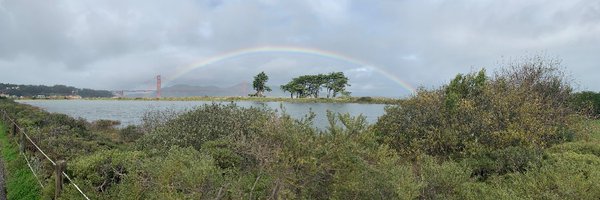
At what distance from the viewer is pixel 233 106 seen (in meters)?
15.8

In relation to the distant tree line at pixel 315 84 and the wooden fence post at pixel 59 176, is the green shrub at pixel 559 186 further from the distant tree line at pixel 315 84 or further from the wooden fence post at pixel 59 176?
the distant tree line at pixel 315 84

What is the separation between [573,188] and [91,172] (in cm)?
852

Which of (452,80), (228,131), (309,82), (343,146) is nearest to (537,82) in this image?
(452,80)

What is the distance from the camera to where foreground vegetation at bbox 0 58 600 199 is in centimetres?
495

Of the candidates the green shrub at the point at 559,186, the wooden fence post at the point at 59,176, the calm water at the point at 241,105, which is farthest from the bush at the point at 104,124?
the green shrub at the point at 559,186

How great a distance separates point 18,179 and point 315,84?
375 ft

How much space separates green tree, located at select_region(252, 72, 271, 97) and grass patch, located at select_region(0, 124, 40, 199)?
389 ft

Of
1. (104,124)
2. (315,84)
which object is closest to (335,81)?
(315,84)

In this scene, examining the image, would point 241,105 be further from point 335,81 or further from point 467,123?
point 335,81

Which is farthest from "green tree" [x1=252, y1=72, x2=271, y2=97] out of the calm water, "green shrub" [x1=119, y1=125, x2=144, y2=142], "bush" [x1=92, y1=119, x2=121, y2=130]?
"green shrub" [x1=119, y1=125, x2=144, y2=142]

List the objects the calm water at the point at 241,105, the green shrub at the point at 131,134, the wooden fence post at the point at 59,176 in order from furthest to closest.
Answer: the green shrub at the point at 131,134 → the calm water at the point at 241,105 → the wooden fence post at the point at 59,176

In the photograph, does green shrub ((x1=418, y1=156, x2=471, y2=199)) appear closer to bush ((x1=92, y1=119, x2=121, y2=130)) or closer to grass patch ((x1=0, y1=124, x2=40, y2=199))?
grass patch ((x1=0, y1=124, x2=40, y2=199))

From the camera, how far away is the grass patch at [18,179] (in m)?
10.4

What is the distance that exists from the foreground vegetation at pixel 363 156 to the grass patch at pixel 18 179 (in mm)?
934
